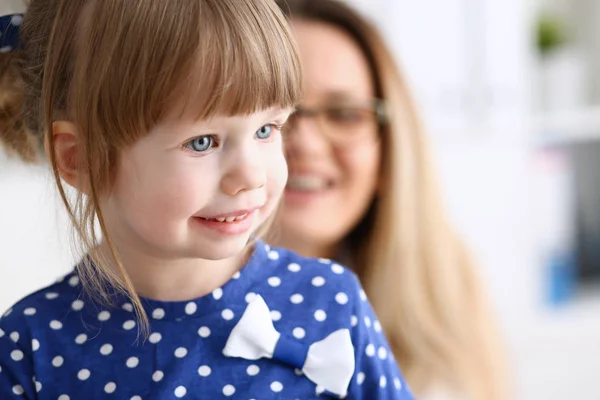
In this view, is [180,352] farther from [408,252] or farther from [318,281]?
[408,252]

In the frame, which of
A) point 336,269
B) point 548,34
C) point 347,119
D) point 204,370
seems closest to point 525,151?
point 548,34

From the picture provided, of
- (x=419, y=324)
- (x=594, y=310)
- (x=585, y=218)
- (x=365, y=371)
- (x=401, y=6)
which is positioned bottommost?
(x=594, y=310)

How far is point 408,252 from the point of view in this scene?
120cm

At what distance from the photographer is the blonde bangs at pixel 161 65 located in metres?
0.47

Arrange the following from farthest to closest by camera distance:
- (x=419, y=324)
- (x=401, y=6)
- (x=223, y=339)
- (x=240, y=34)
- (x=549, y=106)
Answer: (x=549, y=106) → (x=401, y=6) → (x=419, y=324) → (x=223, y=339) → (x=240, y=34)

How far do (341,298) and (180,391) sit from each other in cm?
14

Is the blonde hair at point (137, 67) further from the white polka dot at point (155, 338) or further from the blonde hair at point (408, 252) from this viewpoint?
the blonde hair at point (408, 252)

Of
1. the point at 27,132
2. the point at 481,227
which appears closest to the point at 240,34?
the point at 27,132

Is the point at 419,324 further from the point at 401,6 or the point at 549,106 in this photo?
the point at 549,106

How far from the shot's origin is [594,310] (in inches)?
105

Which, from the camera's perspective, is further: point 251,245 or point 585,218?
point 585,218

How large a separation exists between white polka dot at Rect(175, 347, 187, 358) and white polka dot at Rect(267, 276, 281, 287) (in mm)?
86

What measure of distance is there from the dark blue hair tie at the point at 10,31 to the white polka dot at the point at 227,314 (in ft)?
0.77

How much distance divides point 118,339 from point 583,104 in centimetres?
242
